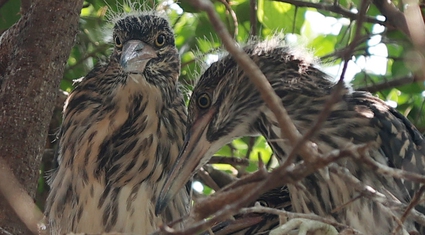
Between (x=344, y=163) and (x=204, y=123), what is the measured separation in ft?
1.55

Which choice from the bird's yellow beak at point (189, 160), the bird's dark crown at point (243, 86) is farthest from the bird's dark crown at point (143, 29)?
the bird's yellow beak at point (189, 160)

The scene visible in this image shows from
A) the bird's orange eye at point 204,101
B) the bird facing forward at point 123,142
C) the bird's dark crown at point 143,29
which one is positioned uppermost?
the bird's orange eye at point 204,101

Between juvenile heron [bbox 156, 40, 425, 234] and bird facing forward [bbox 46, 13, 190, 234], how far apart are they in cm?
38

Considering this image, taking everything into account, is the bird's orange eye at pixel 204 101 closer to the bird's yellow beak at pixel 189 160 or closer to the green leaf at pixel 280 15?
the bird's yellow beak at pixel 189 160

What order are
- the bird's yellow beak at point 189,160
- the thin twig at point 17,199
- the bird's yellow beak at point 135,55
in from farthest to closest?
the bird's yellow beak at point 135,55, the bird's yellow beak at point 189,160, the thin twig at point 17,199

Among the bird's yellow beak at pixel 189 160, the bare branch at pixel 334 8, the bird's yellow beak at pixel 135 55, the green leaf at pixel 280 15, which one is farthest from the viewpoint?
the green leaf at pixel 280 15

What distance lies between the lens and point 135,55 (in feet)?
8.92

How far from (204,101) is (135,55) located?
421mm

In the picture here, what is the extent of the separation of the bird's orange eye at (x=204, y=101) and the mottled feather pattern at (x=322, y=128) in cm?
1

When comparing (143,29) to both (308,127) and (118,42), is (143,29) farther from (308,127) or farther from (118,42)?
(308,127)

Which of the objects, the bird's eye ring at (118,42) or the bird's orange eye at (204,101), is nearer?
the bird's orange eye at (204,101)

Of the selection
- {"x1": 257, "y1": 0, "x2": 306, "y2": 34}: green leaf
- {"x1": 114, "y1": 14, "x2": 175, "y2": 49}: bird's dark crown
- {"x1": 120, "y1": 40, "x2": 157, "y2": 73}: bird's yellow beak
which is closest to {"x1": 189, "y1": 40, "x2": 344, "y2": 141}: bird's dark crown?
{"x1": 120, "y1": 40, "x2": 157, "y2": 73}: bird's yellow beak

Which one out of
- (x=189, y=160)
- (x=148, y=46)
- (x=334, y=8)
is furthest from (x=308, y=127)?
(x=148, y=46)

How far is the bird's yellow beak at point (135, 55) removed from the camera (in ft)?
8.68
